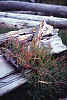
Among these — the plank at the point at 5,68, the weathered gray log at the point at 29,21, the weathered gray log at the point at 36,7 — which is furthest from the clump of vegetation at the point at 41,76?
the weathered gray log at the point at 36,7

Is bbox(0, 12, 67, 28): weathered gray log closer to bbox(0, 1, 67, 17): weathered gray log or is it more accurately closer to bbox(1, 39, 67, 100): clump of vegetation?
bbox(0, 1, 67, 17): weathered gray log

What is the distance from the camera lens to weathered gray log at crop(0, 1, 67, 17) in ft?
25.2

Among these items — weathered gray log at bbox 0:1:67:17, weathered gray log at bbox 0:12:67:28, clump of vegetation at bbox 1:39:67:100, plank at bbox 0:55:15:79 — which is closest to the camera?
clump of vegetation at bbox 1:39:67:100

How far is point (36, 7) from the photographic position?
323 inches

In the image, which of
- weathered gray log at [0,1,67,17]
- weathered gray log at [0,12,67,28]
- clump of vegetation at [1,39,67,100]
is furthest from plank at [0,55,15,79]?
weathered gray log at [0,1,67,17]

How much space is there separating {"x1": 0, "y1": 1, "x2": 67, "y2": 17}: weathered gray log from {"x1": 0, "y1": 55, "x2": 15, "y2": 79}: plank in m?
5.70

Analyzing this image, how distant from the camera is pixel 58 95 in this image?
2.82 m

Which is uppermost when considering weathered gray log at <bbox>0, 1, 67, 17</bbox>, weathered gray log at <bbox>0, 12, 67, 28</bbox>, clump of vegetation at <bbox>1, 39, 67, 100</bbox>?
weathered gray log at <bbox>0, 1, 67, 17</bbox>

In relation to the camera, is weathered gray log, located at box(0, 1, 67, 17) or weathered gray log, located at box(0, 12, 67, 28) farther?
weathered gray log, located at box(0, 1, 67, 17)

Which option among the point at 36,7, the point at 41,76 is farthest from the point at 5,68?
the point at 36,7

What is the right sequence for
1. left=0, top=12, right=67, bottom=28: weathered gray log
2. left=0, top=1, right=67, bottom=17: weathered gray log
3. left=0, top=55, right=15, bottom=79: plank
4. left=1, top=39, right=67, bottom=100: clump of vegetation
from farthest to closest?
left=0, top=1, right=67, bottom=17: weathered gray log < left=0, top=12, right=67, bottom=28: weathered gray log < left=0, top=55, right=15, bottom=79: plank < left=1, top=39, right=67, bottom=100: clump of vegetation

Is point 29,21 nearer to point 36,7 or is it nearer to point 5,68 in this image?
point 36,7

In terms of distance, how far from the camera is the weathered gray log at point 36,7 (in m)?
7.69

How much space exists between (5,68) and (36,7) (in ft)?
20.2
